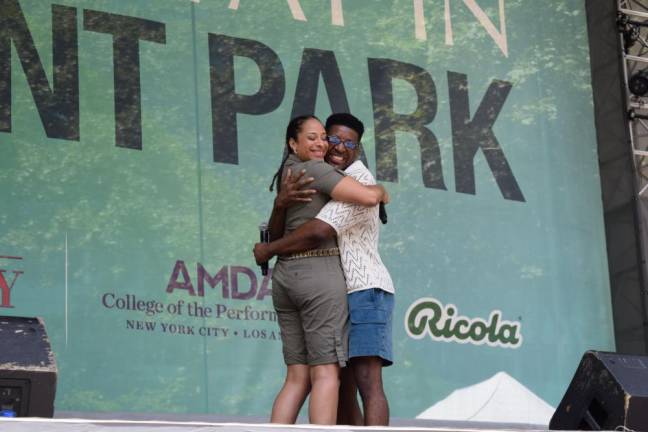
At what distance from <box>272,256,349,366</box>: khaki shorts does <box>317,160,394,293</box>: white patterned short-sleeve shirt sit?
4 cm

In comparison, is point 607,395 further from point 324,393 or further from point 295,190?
point 295,190

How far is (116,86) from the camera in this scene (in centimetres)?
601

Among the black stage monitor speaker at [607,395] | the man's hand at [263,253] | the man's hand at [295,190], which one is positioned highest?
the man's hand at [295,190]

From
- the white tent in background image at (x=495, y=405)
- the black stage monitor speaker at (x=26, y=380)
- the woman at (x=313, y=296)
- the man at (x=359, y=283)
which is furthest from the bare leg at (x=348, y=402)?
the white tent in background image at (x=495, y=405)

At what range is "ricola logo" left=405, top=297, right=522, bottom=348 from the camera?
6.41m

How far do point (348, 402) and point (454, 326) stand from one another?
294cm

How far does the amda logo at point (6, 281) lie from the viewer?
5535 mm

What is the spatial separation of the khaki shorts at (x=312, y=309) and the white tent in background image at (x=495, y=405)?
2853mm

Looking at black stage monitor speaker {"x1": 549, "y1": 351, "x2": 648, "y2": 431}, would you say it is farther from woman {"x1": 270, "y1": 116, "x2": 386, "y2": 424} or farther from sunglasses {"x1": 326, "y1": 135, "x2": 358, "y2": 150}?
sunglasses {"x1": 326, "y1": 135, "x2": 358, "y2": 150}

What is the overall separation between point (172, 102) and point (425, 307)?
1654mm

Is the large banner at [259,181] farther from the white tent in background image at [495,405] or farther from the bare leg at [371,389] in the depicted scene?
the bare leg at [371,389]

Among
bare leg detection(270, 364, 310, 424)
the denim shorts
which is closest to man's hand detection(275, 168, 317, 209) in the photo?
the denim shorts

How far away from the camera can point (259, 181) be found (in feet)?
20.4

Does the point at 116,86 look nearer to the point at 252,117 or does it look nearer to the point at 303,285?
the point at 252,117
